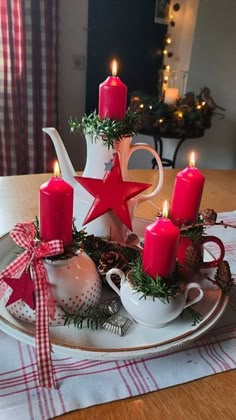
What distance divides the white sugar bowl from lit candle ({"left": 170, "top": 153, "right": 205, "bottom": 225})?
19 centimetres

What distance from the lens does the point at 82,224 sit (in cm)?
64

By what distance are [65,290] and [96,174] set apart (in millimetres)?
219

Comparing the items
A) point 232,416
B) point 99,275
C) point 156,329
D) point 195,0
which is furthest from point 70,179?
point 195,0

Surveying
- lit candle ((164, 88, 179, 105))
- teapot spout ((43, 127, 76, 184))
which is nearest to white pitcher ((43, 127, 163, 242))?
teapot spout ((43, 127, 76, 184))

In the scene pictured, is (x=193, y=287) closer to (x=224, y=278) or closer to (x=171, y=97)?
(x=224, y=278)

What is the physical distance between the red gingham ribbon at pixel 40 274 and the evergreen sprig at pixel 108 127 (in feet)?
0.64

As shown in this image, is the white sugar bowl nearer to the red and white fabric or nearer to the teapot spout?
the red and white fabric

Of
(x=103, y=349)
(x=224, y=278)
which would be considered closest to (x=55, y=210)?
(x=103, y=349)

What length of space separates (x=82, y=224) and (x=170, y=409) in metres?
0.33

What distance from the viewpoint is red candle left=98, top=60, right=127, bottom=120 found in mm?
587

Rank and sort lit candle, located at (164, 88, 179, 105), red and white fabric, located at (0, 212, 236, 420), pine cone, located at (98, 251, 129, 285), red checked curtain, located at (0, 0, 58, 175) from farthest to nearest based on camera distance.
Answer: lit candle, located at (164, 88, 179, 105) → red checked curtain, located at (0, 0, 58, 175) → pine cone, located at (98, 251, 129, 285) → red and white fabric, located at (0, 212, 236, 420)

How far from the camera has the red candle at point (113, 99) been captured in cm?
59

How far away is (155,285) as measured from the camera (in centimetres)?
46

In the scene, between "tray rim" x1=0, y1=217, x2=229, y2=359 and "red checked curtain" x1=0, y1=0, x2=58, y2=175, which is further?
"red checked curtain" x1=0, y1=0, x2=58, y2=175
